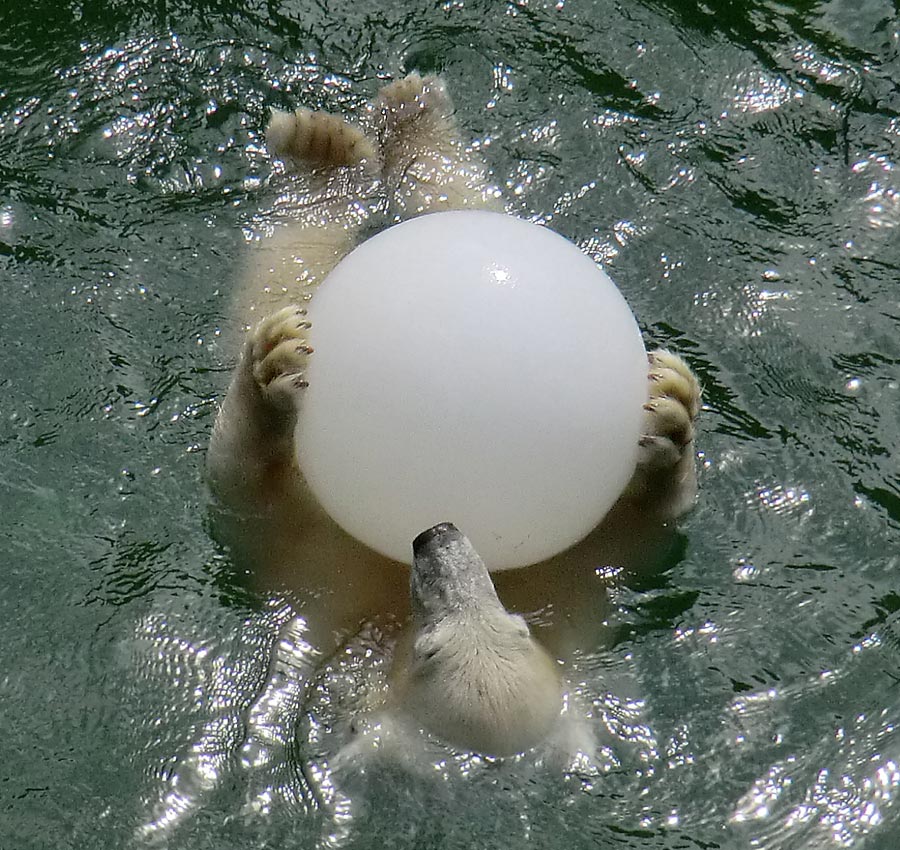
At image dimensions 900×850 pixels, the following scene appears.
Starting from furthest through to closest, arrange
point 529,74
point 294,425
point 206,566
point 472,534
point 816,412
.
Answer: point 529,74, point 816,412, point 206,566, point 294,425, point 472,534

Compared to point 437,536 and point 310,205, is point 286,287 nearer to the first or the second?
point 310,205

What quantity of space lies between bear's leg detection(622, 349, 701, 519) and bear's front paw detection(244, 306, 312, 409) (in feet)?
→ 2.69

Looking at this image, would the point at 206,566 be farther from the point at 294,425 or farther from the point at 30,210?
the point at 30,210

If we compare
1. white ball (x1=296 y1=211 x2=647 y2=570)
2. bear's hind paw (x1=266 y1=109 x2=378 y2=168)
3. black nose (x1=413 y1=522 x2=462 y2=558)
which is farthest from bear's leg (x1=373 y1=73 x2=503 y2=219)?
black nose (x1=413 y1=522 x2=462 y2=558)

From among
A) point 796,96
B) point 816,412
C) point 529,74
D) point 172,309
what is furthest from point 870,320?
point 172,309

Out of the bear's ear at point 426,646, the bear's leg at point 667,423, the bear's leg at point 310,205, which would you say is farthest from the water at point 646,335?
the bear's leg at point 667,423

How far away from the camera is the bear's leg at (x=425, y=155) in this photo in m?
4.37

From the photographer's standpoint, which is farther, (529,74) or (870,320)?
(529,74)

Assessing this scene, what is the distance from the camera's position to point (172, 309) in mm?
4059

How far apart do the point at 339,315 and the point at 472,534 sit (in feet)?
1.95

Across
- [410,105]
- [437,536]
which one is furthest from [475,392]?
[410,105]

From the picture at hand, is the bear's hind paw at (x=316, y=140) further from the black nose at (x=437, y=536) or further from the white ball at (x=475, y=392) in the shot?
the black nose at (x=437, y=536)

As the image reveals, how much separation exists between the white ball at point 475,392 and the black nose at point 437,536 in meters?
0.05

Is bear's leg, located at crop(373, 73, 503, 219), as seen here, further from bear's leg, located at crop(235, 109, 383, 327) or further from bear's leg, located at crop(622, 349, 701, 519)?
bear's leg, located at crop(622, 349, 701, 519)
